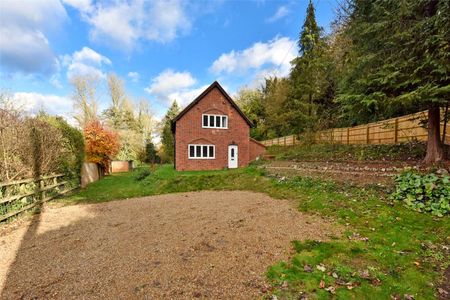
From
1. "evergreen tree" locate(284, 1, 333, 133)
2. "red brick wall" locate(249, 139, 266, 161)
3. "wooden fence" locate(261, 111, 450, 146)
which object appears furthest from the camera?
"evergreen tree" locate(284, 1, 333, 133)

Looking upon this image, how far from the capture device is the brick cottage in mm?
19391

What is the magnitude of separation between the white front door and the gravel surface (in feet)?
43.7

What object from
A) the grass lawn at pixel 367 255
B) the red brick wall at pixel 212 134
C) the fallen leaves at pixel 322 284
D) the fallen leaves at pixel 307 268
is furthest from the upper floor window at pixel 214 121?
the fallen leaves at pixel 322 284

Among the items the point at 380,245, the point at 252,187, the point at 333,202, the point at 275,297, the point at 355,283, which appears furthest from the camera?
the point at 252,187

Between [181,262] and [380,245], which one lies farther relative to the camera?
[380,245]

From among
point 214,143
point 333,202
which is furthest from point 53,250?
point 214,143

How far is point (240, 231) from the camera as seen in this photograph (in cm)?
528

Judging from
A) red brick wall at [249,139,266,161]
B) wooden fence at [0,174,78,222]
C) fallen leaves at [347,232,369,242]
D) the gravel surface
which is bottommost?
the gravel surface

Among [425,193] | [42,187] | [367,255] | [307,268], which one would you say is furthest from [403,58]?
[42,187]

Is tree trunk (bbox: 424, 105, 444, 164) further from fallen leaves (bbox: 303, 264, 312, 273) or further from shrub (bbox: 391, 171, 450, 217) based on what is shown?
fallen leaves (bbox: 303, 264, 312, 273)

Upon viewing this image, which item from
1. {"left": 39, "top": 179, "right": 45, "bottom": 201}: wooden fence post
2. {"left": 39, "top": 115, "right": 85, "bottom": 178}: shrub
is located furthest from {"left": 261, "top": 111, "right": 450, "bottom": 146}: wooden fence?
{"left": 39, "top": 115, "right": 85, "bottom": 178}: shrub

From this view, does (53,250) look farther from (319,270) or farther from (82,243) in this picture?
(319,270)

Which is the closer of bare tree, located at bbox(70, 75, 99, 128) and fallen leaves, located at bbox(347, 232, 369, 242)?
fallen leaves, located at bbox(347, 232, 369, 242)

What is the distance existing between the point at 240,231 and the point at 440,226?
4427mm
